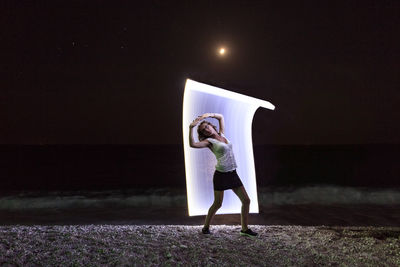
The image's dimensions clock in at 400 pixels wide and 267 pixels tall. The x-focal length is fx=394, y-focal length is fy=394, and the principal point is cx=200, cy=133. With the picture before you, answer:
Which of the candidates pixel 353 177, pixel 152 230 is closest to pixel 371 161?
pixel 353 177

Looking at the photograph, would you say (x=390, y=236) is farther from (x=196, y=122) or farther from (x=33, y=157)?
(x=33, y=157)

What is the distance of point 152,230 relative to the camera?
5766 mm

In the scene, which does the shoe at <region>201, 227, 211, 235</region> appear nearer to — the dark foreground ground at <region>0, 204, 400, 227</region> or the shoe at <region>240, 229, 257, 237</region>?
the shoe at <region>240, 229, 257, 237</region>

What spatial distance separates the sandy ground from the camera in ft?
14.6

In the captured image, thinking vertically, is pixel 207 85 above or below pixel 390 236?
above

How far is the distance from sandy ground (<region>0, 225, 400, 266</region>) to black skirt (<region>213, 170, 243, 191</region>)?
70 cm

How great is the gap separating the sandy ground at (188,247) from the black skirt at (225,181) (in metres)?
0.70

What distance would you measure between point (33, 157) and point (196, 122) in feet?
149

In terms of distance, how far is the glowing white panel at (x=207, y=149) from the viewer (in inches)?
246

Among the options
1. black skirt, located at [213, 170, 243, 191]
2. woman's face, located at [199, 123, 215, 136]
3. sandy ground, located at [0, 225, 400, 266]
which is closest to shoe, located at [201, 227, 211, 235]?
sandy ground, located at [0, 225, 400, 266]

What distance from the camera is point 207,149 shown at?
21.0ft

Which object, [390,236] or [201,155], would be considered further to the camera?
[201,155]

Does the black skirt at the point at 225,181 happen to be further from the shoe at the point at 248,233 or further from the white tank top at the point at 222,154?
the shoe at the point at 248,233

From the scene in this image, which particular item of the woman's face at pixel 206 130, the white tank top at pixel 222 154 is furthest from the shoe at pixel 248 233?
the woman's face at pixel 206 130
